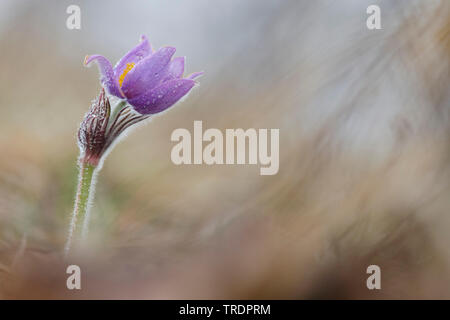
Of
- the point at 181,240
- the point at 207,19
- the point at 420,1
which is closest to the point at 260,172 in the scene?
the point at 181,240

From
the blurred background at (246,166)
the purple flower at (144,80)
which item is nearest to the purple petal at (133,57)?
the purple flower at (144,80)

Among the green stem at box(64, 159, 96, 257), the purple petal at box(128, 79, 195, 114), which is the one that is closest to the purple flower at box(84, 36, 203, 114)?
the purple petal at box(128, 79, 195, 114)

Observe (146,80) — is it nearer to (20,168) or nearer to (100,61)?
(100,61)

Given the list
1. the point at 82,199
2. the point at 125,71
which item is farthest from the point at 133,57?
the point at 82,199

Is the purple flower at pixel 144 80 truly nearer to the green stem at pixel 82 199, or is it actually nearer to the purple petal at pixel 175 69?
the purple petal at pixel 175 69

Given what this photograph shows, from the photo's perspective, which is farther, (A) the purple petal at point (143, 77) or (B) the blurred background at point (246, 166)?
(B) the blurred background at point (246, 166)

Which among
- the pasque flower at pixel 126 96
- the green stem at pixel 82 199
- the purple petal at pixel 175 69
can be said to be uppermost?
the purple petal at pixel 175 69

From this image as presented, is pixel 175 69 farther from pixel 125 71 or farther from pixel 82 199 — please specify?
pixel 82 199
